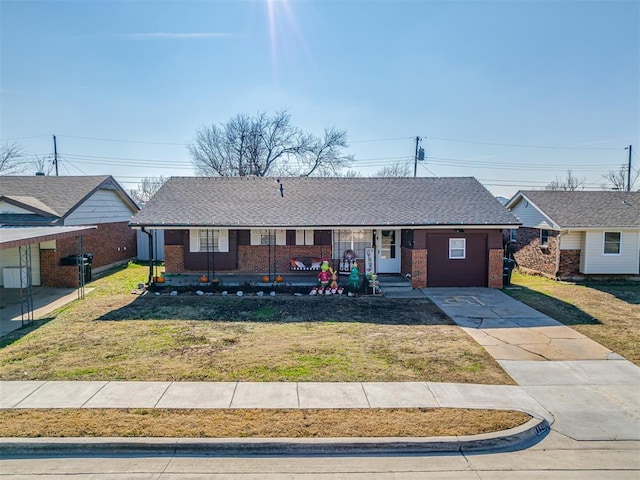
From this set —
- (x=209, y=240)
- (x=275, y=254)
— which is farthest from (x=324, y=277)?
(x=209, y=240)

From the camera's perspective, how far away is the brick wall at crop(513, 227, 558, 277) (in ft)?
62.5

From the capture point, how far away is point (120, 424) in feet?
19.0

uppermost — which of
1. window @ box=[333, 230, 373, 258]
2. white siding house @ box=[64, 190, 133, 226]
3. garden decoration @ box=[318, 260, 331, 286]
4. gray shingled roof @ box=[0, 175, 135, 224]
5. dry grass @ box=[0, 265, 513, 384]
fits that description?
gray shingled roof @ box=[0, 175, 135, 224]

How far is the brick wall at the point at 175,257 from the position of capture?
16.9 metres

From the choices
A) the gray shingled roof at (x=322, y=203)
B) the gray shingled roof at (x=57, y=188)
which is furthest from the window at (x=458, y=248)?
the gray shingled roof at (x=57, y=188)

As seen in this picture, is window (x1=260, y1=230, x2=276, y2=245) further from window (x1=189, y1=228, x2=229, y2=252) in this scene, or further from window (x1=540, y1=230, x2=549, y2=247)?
window (x1=540, y1=230, x2=549, y2=247)

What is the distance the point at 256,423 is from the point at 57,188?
18281 millimetres

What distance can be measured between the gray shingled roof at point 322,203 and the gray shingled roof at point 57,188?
3644 millimetres

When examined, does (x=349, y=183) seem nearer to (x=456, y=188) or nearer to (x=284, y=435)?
(x=456, y=188)

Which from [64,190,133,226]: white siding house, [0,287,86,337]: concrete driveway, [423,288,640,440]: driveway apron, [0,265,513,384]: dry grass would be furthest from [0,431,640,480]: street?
[64,190,133,226]: white siding house

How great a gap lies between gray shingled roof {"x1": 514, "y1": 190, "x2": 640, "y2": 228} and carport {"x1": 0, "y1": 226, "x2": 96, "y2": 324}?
19420 mm

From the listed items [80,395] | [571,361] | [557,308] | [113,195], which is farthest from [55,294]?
[557,308]

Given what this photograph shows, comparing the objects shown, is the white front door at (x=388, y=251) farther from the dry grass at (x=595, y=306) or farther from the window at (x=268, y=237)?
the dry grass at (x=595, y=306)

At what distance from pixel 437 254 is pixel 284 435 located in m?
11.8
